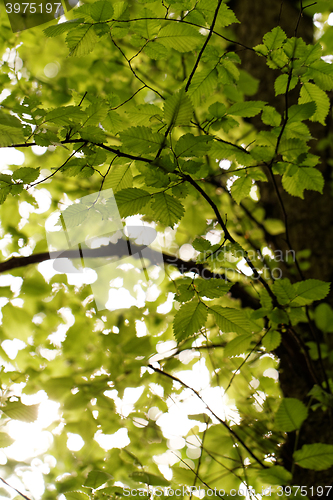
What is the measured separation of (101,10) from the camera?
2.06 ft

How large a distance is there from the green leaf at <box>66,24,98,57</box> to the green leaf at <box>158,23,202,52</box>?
0.56ft

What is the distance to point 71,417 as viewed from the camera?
167 centimetres

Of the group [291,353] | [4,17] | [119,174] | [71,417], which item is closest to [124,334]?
[71,417]

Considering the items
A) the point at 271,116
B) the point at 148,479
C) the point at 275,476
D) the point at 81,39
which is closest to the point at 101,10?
the point at 81,39

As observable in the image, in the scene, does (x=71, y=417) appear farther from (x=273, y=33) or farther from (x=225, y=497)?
(x=273, y=33)

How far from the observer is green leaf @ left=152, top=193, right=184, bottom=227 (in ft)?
1.95

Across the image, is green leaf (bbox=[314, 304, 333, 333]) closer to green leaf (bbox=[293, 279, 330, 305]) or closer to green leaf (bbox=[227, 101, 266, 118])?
green leaf (bbox=[293, 279, 330, 305])

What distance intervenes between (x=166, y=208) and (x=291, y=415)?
701mm

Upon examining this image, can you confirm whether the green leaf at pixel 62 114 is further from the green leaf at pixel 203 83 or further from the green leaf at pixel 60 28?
the green leaf at pixel 203 83

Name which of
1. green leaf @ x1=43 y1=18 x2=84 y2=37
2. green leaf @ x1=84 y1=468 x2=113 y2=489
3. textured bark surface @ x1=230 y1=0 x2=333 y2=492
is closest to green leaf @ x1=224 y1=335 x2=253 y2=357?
textured bark surface @ x1=230 y1=0 x2=333 y2=492

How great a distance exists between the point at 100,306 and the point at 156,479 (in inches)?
37.1

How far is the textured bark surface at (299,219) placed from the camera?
122 centimetres

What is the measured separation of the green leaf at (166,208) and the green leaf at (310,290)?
405mm

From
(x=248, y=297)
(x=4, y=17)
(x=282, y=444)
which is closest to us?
(x=282, y=444)
